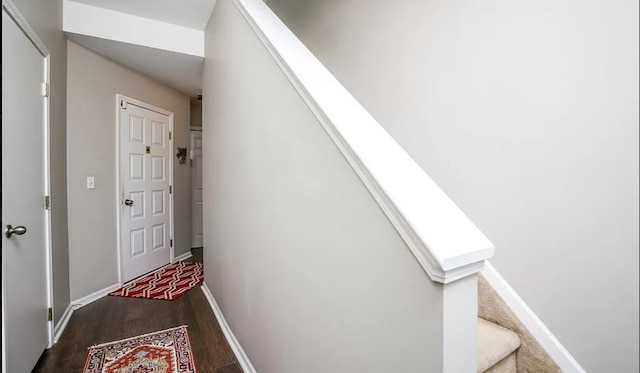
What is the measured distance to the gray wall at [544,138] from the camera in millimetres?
907

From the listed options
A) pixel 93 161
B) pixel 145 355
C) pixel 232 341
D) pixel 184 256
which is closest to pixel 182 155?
pixel 93 161

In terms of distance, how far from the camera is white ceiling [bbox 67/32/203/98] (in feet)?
8.36

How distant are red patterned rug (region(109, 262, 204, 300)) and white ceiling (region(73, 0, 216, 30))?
2617 millimetres

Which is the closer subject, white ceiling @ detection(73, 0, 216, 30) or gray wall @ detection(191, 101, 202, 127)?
white ceiling @ detection(73, 0, 216, 30)

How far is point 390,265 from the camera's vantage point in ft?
2.16

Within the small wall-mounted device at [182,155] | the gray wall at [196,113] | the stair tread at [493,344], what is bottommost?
the stair tread at [493,344]

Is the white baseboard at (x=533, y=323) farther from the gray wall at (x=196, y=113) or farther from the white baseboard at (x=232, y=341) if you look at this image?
the gray wall at (x=196, y=113)

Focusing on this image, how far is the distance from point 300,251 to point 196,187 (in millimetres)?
4050

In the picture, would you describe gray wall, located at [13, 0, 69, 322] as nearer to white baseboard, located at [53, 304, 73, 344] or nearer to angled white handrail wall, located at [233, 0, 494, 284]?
white baseboard, located at [53, 304, 73, 344]

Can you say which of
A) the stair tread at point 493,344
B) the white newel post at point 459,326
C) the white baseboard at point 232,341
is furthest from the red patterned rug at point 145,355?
the white newel post at point 459,326

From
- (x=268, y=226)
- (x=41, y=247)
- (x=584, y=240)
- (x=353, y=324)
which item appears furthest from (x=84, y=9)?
(x=584, y=240)

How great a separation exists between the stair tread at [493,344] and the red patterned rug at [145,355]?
5.11ft

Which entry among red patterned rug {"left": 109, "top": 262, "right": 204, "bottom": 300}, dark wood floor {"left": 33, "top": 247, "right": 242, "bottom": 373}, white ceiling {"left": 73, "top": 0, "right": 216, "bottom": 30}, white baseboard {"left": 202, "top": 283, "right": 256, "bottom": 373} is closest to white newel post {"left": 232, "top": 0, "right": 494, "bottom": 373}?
white baseboard {"left": 202, "top": 283, "right": 256, "bottom": 373}

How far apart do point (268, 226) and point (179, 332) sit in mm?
1429
